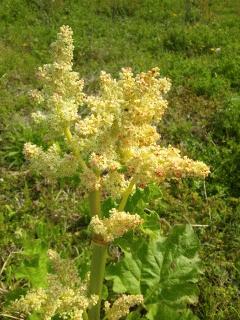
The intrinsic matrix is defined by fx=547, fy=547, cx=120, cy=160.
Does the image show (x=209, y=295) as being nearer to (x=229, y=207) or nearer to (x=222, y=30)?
(x=229, y=207)

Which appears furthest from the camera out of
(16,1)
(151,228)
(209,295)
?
(16,1)

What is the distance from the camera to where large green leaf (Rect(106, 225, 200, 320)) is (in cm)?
404

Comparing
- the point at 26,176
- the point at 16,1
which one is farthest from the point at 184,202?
the point at 16,1

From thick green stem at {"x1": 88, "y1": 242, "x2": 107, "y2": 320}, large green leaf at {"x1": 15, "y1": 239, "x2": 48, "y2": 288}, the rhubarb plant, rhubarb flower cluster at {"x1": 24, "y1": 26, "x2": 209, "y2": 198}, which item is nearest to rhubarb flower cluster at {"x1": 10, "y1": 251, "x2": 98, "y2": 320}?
the rhubarb plant

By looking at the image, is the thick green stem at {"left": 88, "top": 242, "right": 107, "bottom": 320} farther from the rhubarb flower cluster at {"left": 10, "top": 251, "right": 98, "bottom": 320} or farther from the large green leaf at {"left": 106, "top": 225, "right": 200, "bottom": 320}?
the large green leaf at {"left": 106, "top": 225, "right": 200, "bottom": 320}

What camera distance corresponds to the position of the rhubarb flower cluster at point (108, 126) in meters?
2.72

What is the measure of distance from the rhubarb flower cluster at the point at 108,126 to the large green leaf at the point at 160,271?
131cm

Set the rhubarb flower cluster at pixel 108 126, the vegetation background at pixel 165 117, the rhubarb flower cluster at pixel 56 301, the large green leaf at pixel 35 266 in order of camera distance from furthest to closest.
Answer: the vegetation background at pixel 165 117 < the large green leaf at pixel 35 266 < the rhubarb flower cluster at pixel 56 301 < the rhubarb flower cluster at pixel 108 126

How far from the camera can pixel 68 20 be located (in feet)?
38.7

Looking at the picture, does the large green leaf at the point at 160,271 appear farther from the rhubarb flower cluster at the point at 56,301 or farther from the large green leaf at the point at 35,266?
the rhubarb flower cluster at the point at 56,301

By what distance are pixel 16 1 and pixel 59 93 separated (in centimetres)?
1025

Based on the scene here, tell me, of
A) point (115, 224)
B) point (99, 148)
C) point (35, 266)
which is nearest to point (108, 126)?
point (99, 148)

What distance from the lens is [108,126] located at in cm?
272

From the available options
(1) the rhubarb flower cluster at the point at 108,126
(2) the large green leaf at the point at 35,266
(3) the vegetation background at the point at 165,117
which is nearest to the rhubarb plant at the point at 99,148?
(1) the rhubarb flower cluster at the point at 108,126
